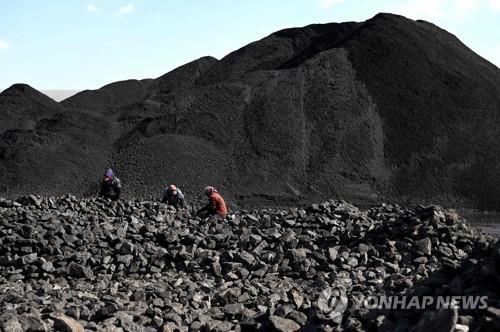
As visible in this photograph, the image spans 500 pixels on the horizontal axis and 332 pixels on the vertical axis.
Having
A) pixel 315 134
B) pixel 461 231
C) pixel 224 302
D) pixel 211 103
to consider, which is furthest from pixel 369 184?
pixel 224 302

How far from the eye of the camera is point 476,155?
3925 centimetres

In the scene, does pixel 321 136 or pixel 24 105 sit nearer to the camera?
pixel 321 136

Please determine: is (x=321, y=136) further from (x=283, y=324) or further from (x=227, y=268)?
(x=283, y=324)

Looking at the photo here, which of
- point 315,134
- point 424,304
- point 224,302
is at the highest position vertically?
point 315,134

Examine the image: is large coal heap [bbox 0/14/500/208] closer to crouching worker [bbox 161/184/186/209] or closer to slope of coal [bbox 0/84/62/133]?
crouching worker [bbox 161/184/186/209]

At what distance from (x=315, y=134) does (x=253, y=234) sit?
89.2 feet

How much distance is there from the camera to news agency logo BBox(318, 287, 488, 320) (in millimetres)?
6539

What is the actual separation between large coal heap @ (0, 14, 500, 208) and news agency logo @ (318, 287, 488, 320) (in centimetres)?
2700

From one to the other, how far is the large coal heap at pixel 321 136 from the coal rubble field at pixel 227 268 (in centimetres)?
1905

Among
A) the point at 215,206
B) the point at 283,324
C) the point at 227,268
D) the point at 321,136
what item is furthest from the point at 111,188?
the point at 321,136

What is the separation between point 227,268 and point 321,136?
29.4 metres

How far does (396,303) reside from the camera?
7777 millimetres

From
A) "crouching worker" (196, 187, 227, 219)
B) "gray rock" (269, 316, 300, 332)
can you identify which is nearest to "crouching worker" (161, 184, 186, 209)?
"crouching worker" (196, 187, 227, 219)

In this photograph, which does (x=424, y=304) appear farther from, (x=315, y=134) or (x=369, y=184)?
(x=315, y=134)
